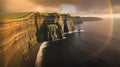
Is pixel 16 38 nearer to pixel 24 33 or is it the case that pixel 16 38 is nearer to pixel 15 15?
pixel 24 33

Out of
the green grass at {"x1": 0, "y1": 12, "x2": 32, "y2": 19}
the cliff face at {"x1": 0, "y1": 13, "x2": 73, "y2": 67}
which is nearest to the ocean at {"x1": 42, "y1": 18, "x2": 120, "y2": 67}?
the cliff face at {"x1": 0, "y1": 13, "x2": 73, "y2": 67}

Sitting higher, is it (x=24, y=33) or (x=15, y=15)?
(x=15, y=15)

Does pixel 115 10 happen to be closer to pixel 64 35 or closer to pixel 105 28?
pixel 105 28

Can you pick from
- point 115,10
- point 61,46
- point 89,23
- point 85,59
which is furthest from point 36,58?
point 115,10

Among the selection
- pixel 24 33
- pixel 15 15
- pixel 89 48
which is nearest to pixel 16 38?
pixel 24 33

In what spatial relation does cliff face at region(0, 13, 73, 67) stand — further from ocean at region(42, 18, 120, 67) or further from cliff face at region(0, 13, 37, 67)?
ocean at region(42, 18, 120, 67)

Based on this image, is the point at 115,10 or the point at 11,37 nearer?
the point at 11,37

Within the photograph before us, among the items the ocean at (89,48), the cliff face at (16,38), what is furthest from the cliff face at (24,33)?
the ocean at (89,48)

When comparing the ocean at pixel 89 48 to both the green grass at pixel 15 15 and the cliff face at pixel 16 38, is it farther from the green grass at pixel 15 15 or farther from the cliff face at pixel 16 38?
the green grass at pixel 15 15
